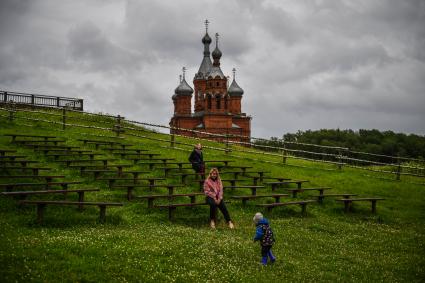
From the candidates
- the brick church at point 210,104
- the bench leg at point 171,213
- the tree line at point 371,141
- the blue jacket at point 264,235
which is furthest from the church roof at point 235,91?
the blue jacket at point 264,235

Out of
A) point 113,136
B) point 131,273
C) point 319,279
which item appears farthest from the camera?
point 113,136

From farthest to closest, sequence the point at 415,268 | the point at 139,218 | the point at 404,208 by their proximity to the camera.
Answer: the point at 404,208, the point at 139,218, the point at 415,268

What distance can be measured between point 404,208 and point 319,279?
12.7 m

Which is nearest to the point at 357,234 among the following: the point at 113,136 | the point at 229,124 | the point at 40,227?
the point at 40,227

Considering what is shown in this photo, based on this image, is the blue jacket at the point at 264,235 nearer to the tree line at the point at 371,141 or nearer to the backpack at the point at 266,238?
the backpack at the point at 266,238

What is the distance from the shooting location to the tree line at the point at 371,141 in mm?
116469

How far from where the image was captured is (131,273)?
9398mm

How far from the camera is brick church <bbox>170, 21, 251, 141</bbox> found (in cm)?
7356

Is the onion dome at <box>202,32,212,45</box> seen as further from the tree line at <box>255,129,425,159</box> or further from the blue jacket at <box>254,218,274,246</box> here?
the blue jacket at <box>254,218,274,246</box>

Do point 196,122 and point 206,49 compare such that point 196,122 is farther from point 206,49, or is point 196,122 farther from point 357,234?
point 357,234

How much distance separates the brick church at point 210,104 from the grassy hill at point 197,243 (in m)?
49.5

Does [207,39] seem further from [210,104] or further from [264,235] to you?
[264,235]

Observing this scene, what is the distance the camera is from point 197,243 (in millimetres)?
12164

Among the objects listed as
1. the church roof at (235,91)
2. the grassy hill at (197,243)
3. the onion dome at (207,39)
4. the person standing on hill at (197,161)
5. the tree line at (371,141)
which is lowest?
the grassy hill at (197,243)
